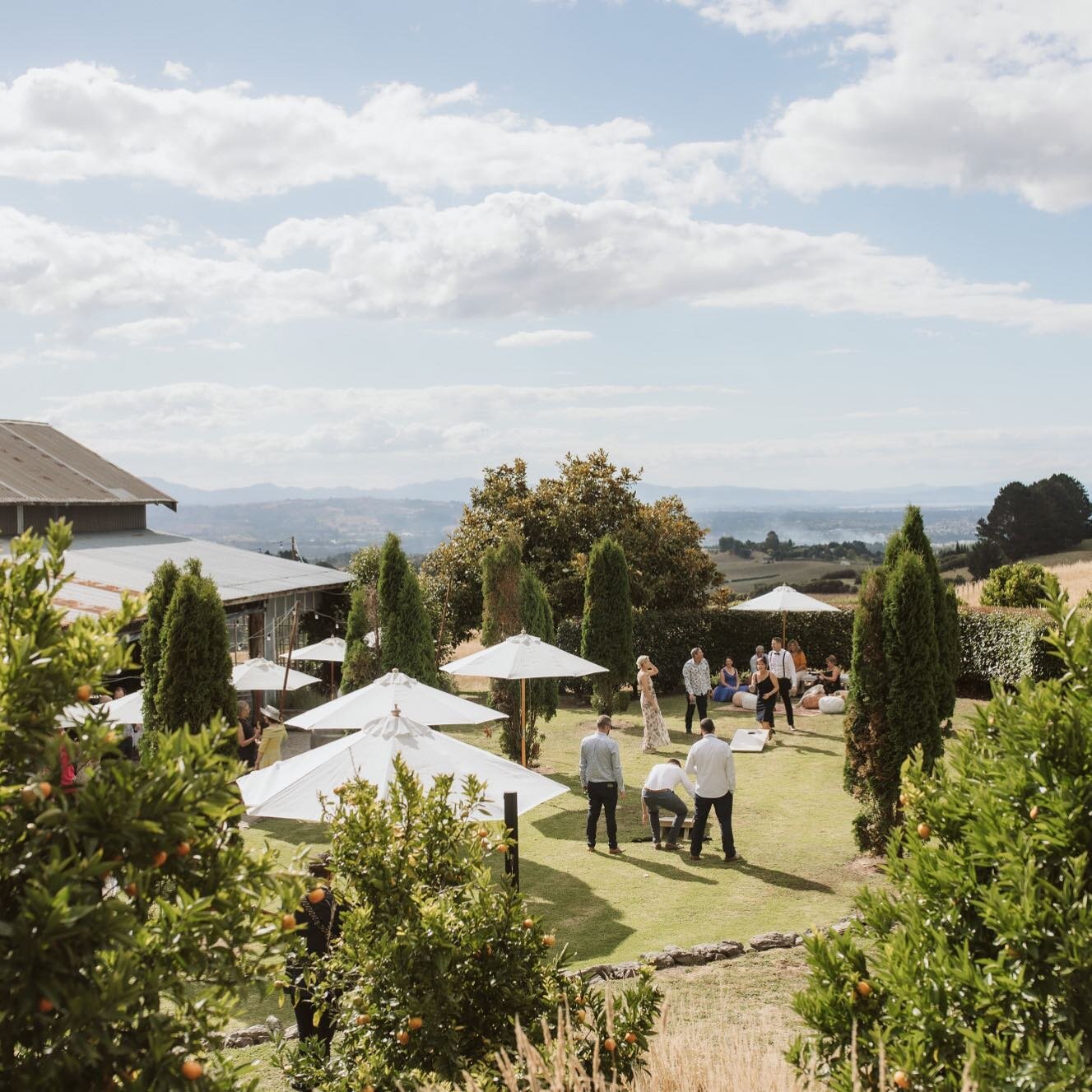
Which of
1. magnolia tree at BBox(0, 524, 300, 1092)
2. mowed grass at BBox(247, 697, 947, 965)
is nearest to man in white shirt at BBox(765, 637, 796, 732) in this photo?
mowed grass at BBox(247, 697, 947, 965)

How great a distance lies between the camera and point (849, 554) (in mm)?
94250

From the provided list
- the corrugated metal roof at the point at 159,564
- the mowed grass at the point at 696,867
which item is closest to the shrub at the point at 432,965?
the mowed grass at the point at 696,867

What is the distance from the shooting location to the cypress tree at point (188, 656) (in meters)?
12.3

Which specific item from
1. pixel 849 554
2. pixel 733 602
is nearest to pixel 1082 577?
pixel 733 602

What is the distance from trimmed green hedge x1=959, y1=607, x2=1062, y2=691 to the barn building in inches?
580

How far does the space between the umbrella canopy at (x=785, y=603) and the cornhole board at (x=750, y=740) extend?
3514 mm

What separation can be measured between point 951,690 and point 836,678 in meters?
5.37

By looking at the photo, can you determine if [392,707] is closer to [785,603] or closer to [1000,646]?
[785,603]

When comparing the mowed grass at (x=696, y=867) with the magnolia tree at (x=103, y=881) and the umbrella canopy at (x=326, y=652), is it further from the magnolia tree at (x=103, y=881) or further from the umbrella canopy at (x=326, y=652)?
the umbrella canopy at (x=326, y=652)

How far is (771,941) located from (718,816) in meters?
3.11

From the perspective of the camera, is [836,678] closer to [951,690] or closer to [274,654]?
[951,690]

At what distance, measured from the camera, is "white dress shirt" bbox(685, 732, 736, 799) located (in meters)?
12.1

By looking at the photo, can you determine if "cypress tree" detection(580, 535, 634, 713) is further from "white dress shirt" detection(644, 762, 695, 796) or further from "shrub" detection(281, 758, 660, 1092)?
"shrub" detection(281, 758, 660, 1092)

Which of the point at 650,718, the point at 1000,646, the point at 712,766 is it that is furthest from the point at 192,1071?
the point at 1000,646
